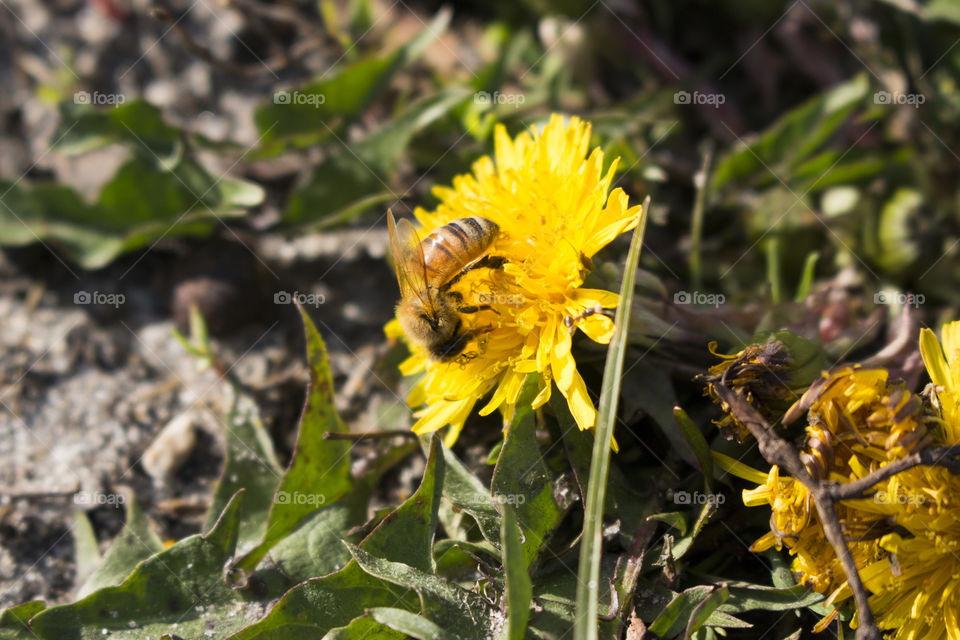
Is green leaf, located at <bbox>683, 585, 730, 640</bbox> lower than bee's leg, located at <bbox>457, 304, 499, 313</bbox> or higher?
lower

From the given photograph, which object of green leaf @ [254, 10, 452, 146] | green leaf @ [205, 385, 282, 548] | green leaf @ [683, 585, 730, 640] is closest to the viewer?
green leaf @ [683, 585, 730, 640]

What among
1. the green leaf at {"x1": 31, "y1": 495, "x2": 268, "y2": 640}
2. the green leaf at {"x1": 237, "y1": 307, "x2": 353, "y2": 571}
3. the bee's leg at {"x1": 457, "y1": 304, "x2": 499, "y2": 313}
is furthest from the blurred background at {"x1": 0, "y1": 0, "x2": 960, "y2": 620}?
the bee's leg at {"x1": 457, "y1": 304, "x2": 499, "y2": 313}

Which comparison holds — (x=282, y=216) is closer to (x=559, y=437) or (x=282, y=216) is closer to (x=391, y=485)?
(x=391, y=485)

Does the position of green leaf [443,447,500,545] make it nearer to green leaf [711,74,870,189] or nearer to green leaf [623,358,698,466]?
green leaf [623,358,698,466]

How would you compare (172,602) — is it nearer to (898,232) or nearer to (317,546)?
(317,546)

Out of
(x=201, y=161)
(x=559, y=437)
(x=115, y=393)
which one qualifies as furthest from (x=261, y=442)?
(x=201, y=161)

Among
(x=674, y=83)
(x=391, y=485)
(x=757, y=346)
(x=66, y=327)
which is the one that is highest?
(x=674, y=83)

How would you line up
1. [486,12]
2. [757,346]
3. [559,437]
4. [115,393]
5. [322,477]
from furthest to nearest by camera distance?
[486,12] < [115,393] < [322,477] < [559,437] < [757,346]
